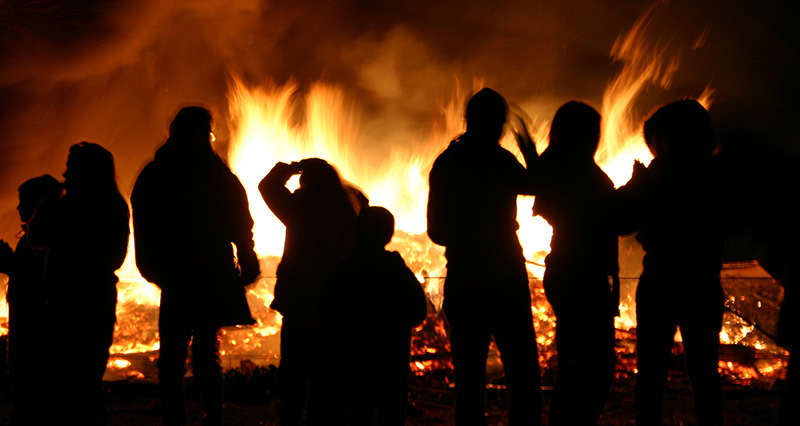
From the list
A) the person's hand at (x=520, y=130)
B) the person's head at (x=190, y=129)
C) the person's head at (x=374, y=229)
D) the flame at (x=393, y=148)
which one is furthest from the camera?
the flame at (x=393, y=148)

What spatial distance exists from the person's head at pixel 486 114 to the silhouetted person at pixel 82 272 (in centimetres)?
213

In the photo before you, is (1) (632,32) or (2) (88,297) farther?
(1) (632,32)

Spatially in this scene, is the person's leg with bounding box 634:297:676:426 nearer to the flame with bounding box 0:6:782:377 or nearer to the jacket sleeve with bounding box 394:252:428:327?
the jacket sleeve with bounding box 394:252:428:327

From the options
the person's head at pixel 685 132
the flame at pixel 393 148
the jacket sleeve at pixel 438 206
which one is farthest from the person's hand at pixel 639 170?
the flame at pixel 393 148

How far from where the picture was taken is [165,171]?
11.3 feet

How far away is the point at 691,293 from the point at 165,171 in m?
2.94

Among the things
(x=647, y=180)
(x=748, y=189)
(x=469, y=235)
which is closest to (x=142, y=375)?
(x=469, y=235)

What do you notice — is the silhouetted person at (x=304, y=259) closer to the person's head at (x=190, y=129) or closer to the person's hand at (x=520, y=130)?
the person's head at (x=190, y=129)

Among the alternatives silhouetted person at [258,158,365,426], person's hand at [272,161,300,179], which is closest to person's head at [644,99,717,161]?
silhouetted person at [258,158,365,426]

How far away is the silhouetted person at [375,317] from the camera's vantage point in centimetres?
314

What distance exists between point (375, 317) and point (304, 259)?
76 cm

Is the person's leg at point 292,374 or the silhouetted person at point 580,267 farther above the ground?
the silhouetted person at point 580,267

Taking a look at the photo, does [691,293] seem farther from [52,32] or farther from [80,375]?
[52,32]

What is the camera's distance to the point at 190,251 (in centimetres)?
338
